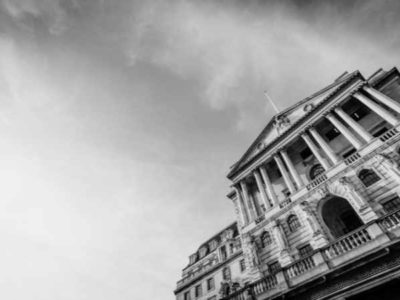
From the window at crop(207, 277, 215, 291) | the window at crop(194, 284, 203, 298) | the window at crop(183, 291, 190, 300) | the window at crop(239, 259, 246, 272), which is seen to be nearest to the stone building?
the window at crop(239, 259, 246, 272)

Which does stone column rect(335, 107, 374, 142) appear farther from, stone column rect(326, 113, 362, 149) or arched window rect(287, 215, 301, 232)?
arched window rect(287, 215, 301, 232)

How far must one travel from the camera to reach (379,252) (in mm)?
10227

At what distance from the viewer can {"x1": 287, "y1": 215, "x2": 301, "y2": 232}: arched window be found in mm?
18703

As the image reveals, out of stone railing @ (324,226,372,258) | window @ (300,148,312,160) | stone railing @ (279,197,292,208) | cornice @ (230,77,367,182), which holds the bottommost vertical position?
stone railing @ (324,226,372,258)

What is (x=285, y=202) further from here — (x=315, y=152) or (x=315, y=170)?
(x=315, y=152)

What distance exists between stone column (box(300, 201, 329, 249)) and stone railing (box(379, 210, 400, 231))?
15.6ft

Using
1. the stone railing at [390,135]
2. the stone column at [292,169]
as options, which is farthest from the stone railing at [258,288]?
Result: the stone railing at [390,135]

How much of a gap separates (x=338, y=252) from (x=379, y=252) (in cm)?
240

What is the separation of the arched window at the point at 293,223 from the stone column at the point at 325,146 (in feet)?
19.2

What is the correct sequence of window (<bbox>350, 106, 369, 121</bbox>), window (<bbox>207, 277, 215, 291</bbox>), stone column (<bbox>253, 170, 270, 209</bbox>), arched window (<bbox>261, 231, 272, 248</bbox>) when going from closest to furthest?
arched window (<bbox>261, 231, 272, 248</bbox>) → window (<bbox>350, 106, 369, 121</bbox>) → stone column (<bbox>253, 170, 270, 209</bbox>) → window (<bbox>207, 277, 215, 291</bbox>)

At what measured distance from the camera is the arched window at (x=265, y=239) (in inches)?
781

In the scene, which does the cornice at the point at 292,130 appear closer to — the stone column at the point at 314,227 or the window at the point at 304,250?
the stone column at the point at 314,227

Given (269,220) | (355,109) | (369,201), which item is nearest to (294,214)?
(269,220)

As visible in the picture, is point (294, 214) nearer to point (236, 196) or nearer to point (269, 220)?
point (269, 220)
